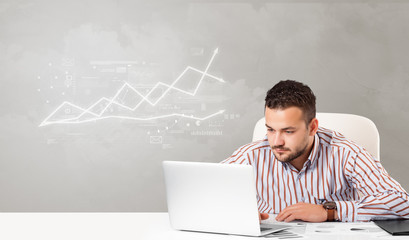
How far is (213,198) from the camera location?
148 centimetres

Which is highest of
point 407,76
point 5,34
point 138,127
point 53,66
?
point 5,34

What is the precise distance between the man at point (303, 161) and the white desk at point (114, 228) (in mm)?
242

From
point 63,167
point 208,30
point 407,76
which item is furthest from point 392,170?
point 63,167

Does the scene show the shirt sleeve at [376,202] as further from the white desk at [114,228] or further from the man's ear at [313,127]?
the man's ear at [313,127]

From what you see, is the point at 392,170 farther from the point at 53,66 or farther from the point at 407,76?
the point at 53,66

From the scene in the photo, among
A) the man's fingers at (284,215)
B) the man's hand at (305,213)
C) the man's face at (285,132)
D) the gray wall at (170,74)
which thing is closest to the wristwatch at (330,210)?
the man's hand at (305,213)

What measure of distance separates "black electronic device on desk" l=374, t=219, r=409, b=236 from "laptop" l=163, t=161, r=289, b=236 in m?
0.31

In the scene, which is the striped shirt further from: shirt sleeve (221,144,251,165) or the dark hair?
the dark hair

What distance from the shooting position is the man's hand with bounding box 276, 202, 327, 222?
5.43 feet

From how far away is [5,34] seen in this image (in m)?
3.63

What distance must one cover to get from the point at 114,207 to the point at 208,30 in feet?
4.51

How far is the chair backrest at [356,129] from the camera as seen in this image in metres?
2.26

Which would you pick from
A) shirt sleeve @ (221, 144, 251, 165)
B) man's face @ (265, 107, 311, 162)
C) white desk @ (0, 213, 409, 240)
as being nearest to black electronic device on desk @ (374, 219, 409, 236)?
white desk @ (0, 213, 409, 240)

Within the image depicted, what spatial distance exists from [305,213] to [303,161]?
37 centimetres
